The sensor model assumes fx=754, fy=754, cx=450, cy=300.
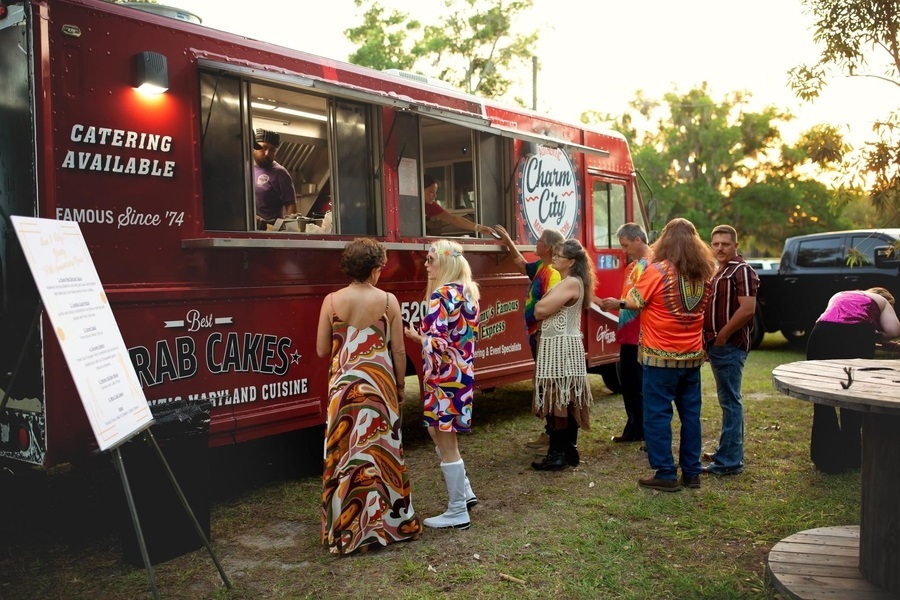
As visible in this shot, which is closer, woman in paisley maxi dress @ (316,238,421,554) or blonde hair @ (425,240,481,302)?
woman in paisley maxi dress @ (316,238,421,554)

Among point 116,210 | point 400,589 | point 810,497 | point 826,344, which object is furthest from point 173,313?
point 826,344

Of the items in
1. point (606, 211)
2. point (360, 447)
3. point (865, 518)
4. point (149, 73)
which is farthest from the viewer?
point (606, 211)

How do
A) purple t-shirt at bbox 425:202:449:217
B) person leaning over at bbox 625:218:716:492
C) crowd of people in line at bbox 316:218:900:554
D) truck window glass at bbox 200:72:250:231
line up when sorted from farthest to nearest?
purple t-shirt at bbox 425:202:449:217 → person leaning over at bbox 625:218:716:492 → truck window glass at bbox 200:72:250:231 → crowd of people in line at bbox 316:218:900:554

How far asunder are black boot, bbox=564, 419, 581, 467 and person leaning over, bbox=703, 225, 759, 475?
3.08 feet

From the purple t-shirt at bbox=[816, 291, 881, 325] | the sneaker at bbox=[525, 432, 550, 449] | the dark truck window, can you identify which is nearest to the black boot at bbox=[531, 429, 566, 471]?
the sneaker at bbox=[525, 432, 550, 449]

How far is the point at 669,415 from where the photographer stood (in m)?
4.98

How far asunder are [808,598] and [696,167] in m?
35.8

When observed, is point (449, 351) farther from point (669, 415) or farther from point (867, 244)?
point (867, 244)

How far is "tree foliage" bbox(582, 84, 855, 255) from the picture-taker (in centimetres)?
3356

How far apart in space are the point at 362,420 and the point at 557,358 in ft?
5.79

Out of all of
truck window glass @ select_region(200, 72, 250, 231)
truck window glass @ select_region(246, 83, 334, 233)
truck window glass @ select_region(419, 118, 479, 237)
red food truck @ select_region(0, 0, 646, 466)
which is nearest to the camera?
red food truck @ select_region(0, 0, 646, 466)

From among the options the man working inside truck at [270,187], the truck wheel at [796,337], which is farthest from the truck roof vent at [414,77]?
the truck wheel at [796,337]

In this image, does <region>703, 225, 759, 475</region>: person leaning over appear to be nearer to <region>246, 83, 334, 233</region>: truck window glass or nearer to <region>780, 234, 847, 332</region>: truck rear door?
<region>246, 83, 334, 233</region>: truck window glass

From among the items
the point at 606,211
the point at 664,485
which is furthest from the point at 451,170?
the point at 664,485
